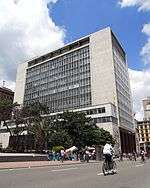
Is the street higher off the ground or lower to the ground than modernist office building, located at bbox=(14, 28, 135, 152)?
lower

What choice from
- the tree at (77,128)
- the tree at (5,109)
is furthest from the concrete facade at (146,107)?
the tree at (5,109)

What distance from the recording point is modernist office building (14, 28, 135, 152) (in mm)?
101438

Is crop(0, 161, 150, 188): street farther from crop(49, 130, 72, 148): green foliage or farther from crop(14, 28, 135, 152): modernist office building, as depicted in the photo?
crop(14, 28, 135, 152): modernist office building

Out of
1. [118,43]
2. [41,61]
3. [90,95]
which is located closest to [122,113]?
[90,95]

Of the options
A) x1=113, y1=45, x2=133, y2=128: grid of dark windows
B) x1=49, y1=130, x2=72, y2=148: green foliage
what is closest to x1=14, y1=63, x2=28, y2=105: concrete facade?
x1=113, y1=45, x2=133, y2=128: grid of dark windows

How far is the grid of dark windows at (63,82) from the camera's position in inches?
4230

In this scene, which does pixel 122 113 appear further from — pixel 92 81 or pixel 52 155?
pixel 52 155

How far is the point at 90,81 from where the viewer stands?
106m

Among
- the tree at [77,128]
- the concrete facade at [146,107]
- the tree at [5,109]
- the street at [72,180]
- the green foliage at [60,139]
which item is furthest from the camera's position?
the concrete facade at [146,107]

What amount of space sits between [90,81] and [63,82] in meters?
12.7

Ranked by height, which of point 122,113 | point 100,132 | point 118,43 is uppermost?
point 118,43

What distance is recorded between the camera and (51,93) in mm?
117312

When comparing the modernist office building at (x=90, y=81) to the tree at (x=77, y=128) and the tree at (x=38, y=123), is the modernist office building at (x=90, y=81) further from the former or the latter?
the tree at (x=38, y=123)

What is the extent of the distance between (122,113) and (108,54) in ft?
73.1
